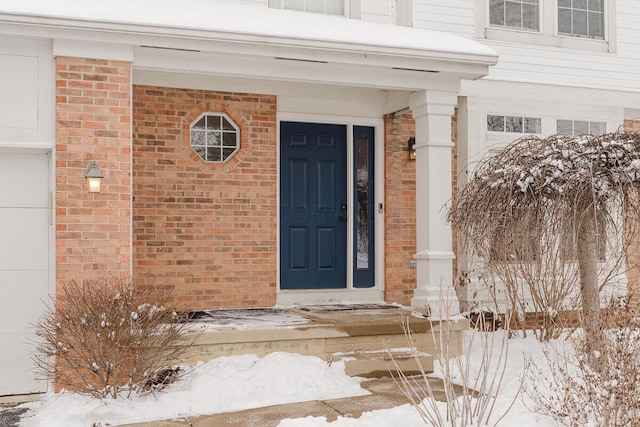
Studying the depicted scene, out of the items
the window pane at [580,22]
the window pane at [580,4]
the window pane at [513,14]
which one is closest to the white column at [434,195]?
the window pane at [513,14]

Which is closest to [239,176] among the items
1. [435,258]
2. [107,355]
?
[435,258]

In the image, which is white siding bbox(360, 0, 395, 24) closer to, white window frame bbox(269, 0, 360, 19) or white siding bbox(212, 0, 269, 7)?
white window frame bbox(269, 0, 360, 19)

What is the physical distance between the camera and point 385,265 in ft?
28.5

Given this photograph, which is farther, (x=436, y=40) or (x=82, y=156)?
(x=436, y=40)

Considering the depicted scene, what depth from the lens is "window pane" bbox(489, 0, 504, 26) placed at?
913 cm

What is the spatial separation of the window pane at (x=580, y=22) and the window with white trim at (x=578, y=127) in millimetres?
1324

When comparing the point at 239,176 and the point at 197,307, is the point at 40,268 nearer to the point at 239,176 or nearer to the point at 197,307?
the point at 197,307

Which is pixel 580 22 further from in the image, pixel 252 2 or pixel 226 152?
pixel 226 152

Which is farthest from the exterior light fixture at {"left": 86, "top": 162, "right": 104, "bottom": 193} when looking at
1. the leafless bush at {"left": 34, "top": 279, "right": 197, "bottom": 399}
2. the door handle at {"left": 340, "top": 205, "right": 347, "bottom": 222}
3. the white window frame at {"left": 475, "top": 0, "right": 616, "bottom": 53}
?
the white window frame at {"left": 475, "top": 0, "right": 616, "bottom": 53}

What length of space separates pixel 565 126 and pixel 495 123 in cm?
113

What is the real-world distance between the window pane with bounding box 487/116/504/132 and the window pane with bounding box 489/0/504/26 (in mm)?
1332

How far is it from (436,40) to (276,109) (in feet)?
7.03

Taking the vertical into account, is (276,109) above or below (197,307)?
above

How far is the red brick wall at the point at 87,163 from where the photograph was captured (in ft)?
19.2
